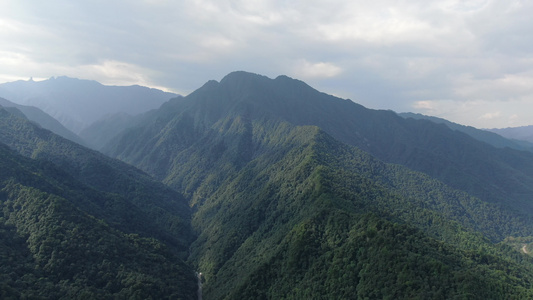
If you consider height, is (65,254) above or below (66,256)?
above

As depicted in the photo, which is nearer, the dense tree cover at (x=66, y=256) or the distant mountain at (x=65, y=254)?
the dense tree cover at (x=66, y=256)

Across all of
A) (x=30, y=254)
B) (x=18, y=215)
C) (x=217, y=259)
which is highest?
(x=18, y=215)

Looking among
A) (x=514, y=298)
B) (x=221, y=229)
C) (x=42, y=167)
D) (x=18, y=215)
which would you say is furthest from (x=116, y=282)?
(x=514, y=298)

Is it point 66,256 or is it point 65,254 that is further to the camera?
point 65,254

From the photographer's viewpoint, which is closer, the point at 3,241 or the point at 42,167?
the point at 3,241

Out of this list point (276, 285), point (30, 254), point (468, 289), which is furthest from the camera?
point (30, 254)

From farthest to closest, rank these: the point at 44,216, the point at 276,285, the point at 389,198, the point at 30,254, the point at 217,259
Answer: the point at 389,198
the point at 217,259
the point at 44,216
the point at 30,254
the point at 276,285

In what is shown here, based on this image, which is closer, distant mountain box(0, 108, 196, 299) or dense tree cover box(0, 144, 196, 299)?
dense tree cover box(0, 144, 196, 299)

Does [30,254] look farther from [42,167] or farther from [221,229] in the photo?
[221,229]
